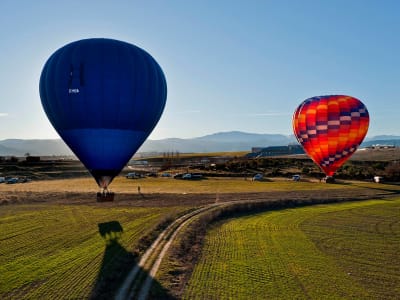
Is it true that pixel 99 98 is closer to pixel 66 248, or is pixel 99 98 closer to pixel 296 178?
pixel 66 248

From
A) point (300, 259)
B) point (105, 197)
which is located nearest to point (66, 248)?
point (105, 197)

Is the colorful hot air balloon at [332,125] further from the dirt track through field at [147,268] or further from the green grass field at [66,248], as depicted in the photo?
the dirt track through field at [147,268]

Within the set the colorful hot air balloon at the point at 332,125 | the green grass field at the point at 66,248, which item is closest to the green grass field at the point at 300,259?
the green grass field at the point at 66,248

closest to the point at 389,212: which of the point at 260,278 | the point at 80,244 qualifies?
the point at 260,278

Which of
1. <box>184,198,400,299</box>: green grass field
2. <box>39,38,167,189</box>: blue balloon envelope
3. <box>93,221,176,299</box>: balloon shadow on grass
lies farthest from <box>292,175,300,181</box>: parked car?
<box>93,221,176,299</box>: balloon shadow on grass

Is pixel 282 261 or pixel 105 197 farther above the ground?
pixel 105 197

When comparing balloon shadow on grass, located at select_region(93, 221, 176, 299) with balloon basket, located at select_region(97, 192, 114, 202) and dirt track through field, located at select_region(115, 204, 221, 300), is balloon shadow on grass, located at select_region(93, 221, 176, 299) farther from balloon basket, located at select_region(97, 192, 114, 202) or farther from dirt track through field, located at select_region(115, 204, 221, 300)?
balloon basket, located at select_region(97, 192, 114, 202)

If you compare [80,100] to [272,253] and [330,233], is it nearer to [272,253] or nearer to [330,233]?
[272,253]

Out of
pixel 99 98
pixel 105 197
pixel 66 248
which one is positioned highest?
pixel 99 98
